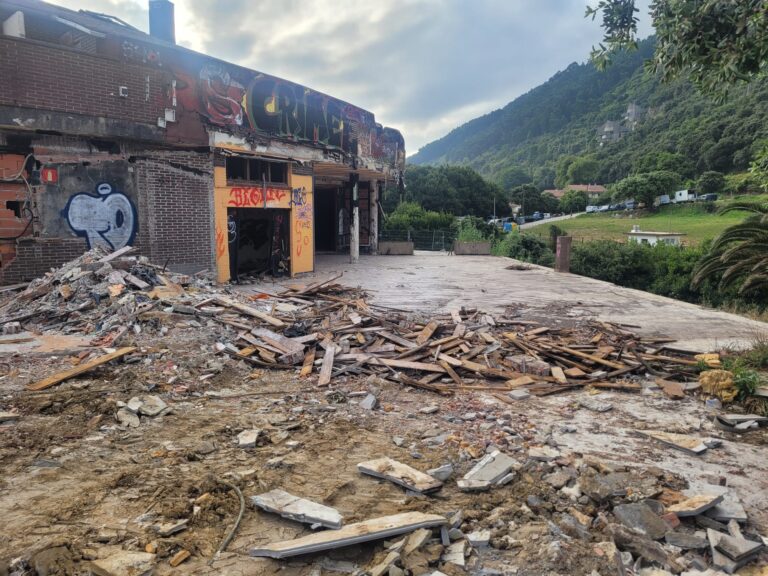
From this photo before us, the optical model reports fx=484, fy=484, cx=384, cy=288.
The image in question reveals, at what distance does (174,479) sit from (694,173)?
91.0m

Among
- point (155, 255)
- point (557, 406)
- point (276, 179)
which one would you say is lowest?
point (557, 406)

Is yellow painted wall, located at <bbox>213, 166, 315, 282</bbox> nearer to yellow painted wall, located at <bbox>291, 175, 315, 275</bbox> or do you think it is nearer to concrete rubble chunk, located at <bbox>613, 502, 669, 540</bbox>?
yellow painted wall, located at <bbox>291, 175, 315, 275</bbox>

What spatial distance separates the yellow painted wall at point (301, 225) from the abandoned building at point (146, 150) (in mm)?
54

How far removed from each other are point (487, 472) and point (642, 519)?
1.16 m

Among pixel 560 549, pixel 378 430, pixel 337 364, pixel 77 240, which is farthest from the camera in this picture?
pixel 77 240

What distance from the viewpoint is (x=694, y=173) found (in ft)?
252

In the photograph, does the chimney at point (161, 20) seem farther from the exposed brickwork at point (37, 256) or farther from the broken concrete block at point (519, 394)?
the broken concrete block at point (519, 394)

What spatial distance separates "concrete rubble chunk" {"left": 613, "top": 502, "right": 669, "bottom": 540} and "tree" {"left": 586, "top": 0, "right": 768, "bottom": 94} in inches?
187

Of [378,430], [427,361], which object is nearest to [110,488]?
[378,430]

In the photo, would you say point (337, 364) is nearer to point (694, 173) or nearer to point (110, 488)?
point (110, 488)

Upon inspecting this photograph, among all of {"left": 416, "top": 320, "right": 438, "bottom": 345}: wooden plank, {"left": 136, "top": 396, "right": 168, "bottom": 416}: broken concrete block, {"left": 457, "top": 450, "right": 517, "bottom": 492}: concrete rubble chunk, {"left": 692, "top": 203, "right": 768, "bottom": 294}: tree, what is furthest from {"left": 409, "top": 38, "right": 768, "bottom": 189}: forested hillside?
{"left": 136, "top": 396, "right": 168, "bottom": 416}: broken concrete block

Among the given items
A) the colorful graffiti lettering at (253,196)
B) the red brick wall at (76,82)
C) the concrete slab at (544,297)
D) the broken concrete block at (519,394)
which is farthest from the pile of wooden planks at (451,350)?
the red brick wall at (76,82)

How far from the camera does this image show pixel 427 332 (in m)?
8.46

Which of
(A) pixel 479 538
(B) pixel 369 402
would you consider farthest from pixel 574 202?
(A) pixel 479 538
